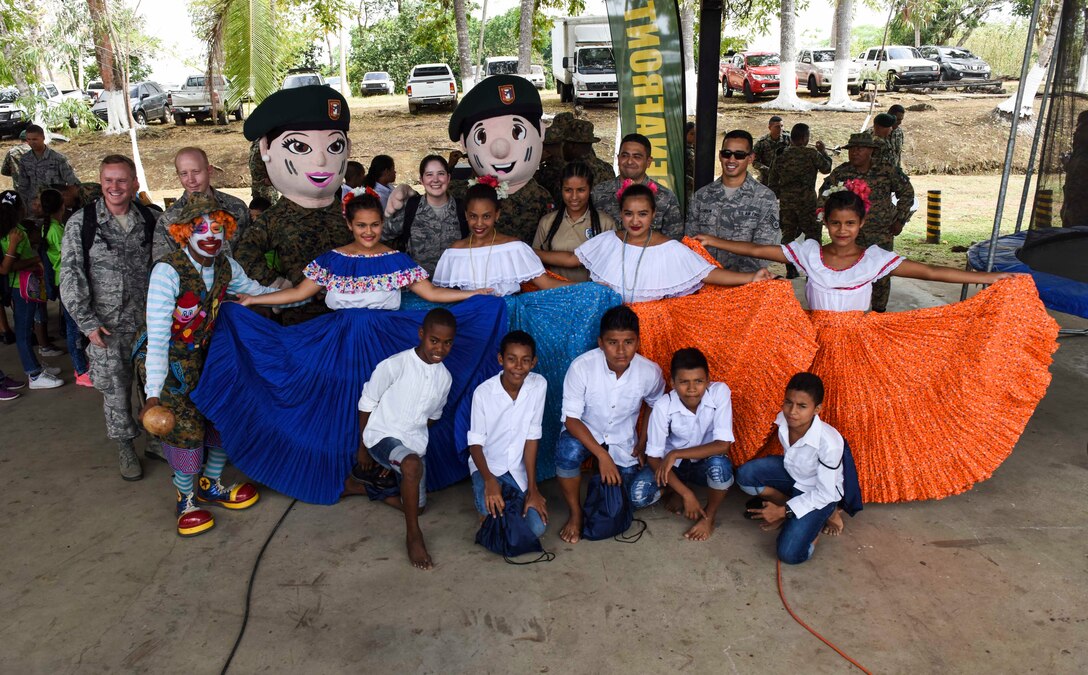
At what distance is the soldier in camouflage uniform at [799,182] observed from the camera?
8289mm

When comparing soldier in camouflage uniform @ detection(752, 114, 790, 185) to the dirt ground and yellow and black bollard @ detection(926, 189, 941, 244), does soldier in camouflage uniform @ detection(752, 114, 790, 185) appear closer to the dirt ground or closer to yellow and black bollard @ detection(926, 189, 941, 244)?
yellow and black bollard @ detection(926, 189, 941, 244)

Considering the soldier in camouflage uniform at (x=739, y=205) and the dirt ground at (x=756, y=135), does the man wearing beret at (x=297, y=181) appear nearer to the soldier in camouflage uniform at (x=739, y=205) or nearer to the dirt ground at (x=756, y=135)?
the soldier in camouflage uniform at (x=739, y=205)

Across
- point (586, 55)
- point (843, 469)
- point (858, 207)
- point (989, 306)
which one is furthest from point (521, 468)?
point (586, 55)

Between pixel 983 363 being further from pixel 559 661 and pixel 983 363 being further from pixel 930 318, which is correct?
pixel 559 661

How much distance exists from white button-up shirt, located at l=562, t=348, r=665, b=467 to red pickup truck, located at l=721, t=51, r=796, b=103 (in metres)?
18.5

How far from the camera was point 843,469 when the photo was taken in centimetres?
375

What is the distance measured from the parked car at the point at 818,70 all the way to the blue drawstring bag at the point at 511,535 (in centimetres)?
1976

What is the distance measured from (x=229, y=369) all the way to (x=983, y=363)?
12.1 ft

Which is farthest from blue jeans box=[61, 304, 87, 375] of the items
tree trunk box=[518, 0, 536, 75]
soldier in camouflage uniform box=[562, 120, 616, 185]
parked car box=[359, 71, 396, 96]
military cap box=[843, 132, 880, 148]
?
parked car box=[359, 71, 396, 96]

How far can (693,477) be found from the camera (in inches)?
162

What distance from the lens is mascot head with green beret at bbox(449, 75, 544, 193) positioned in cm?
530

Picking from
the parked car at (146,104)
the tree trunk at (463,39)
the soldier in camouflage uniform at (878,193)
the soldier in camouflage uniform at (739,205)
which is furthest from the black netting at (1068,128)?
the parked car at (146,104)

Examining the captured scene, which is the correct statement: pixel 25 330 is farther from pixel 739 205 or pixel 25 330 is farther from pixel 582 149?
pixel 739 205

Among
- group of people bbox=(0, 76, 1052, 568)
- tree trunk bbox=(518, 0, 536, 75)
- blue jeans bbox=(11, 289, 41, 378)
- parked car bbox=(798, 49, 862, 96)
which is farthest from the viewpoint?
parked car bbox=(798, 49, 862, 96)
